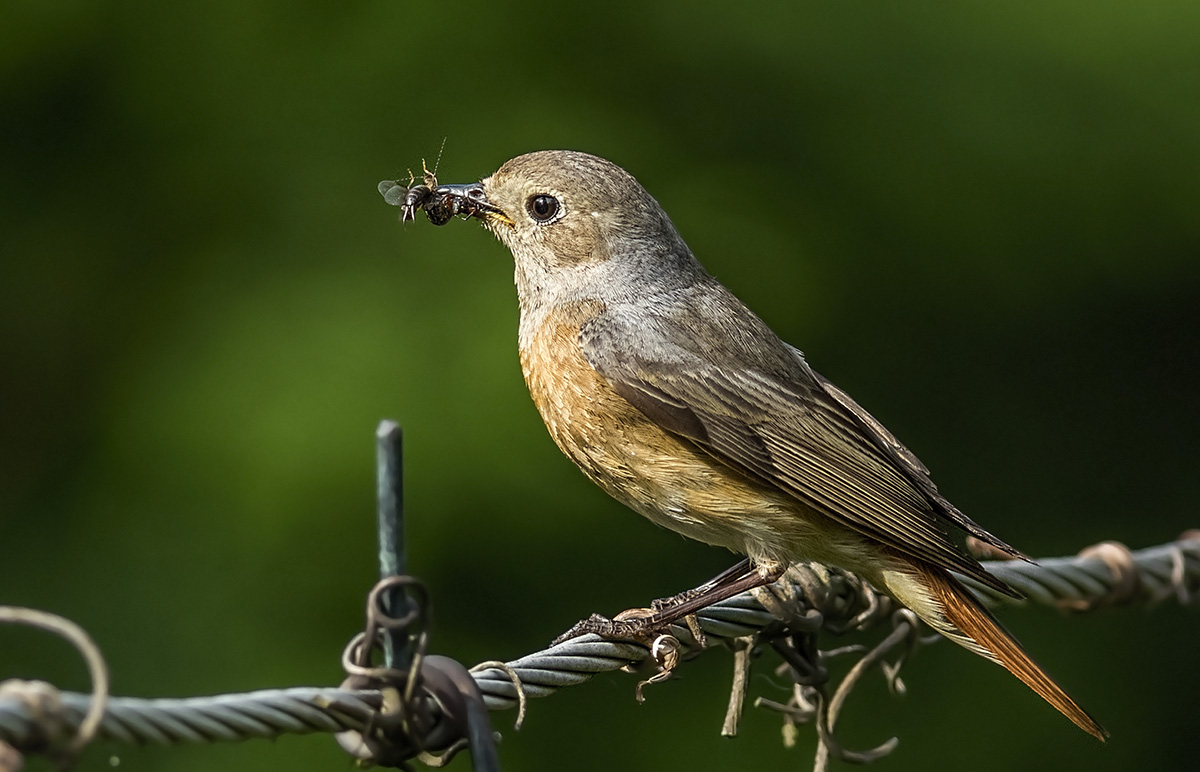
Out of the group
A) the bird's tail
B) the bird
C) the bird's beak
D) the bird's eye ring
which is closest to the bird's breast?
the bird

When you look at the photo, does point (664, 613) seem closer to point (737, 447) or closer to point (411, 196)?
point (737, 447)

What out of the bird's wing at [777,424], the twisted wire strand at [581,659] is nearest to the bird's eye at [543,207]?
the bird's wing at [777,424]

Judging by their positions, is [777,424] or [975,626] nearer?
[975,626]

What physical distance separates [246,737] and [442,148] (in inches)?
143

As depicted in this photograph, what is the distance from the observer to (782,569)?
3.48 metres

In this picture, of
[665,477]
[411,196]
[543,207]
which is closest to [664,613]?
[665,477]

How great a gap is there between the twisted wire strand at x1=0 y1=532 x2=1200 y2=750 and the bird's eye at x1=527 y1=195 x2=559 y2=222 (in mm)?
1256

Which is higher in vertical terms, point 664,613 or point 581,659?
point 664,613

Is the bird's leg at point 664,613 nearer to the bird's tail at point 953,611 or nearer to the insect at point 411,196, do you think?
the bird's tail at point 953,611

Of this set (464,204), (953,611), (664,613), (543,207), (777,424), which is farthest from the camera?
(464,204)

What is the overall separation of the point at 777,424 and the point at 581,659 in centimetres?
123

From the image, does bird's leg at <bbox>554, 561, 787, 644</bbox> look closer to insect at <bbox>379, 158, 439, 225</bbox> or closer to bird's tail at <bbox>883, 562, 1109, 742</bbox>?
bird's tail at <bbox>883, 562, 1109, 742</bbox>

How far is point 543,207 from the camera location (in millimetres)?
3984

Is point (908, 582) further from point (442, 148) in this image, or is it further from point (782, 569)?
point (442, 148)
